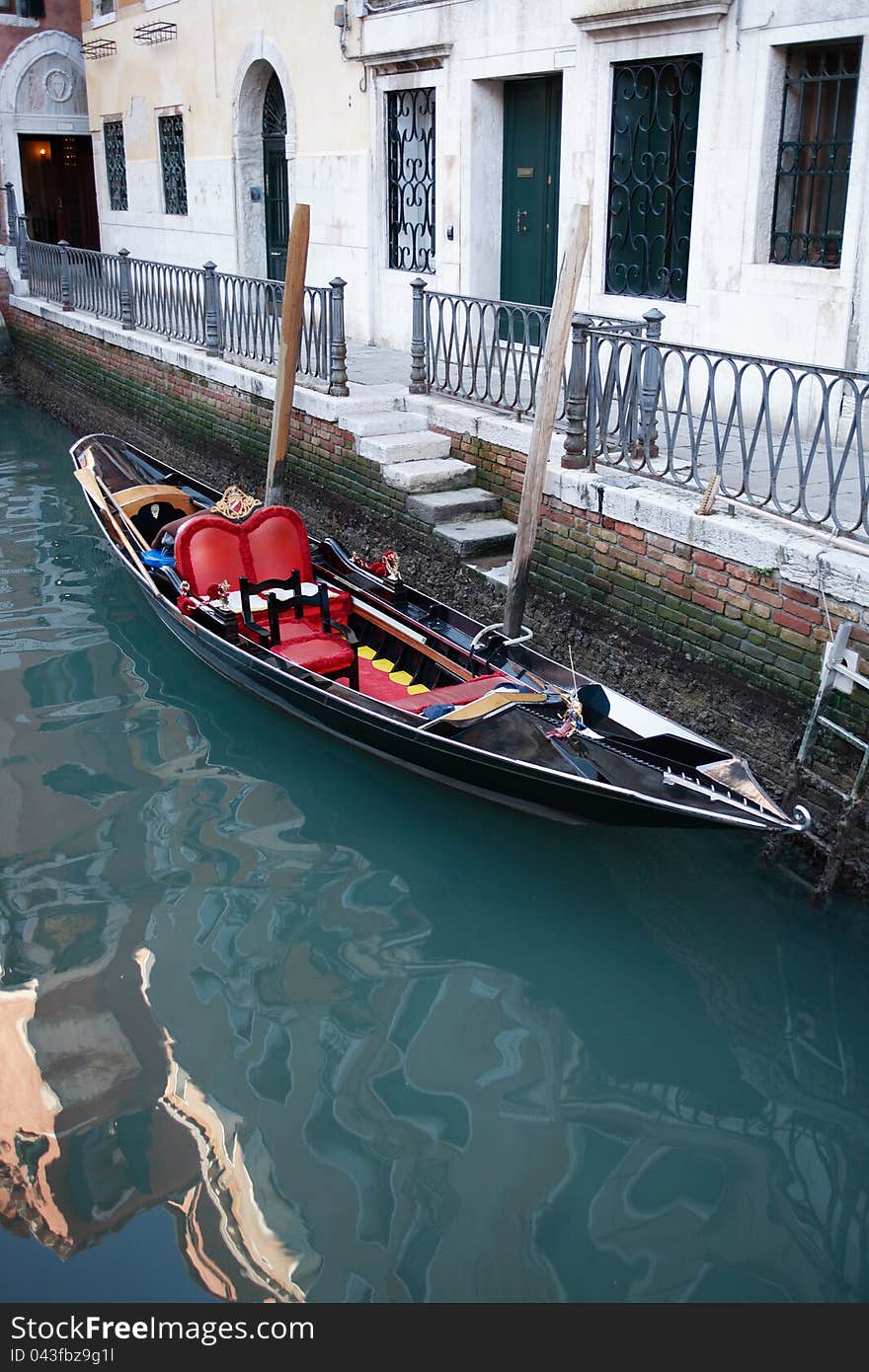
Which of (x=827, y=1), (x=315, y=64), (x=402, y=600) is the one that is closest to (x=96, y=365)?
(x=315, y=64)

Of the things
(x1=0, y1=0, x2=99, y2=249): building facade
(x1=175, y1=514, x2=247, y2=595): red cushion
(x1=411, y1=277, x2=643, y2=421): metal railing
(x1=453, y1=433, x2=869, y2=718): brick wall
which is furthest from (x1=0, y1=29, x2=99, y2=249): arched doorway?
(x1=453, y1=433, x2=869, y2=718): brick wall

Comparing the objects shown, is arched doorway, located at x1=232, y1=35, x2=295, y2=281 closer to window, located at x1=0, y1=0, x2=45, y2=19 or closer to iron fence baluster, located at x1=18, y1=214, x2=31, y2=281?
iron fence baluster, located at x1=18, y1=214, x2=31, y2=281

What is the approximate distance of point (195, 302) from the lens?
426 inches

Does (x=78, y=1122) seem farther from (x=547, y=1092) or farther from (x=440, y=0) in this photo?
(x=440, y=0)

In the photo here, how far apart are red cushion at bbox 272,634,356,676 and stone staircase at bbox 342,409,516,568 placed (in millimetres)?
1127

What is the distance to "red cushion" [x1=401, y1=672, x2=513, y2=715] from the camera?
221 inches

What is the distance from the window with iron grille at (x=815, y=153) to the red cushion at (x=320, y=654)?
3525mm

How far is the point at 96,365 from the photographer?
518 inches

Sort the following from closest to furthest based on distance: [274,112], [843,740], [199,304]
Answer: [843,740] → [199,304] → [274,112]

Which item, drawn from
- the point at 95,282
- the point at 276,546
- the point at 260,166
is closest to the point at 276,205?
the point at 260,166

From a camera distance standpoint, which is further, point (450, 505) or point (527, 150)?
point (527, 150)

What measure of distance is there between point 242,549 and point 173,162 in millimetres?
9336

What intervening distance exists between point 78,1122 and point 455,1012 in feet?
4.48

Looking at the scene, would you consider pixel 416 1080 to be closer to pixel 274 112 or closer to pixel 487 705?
pixel 487 705
